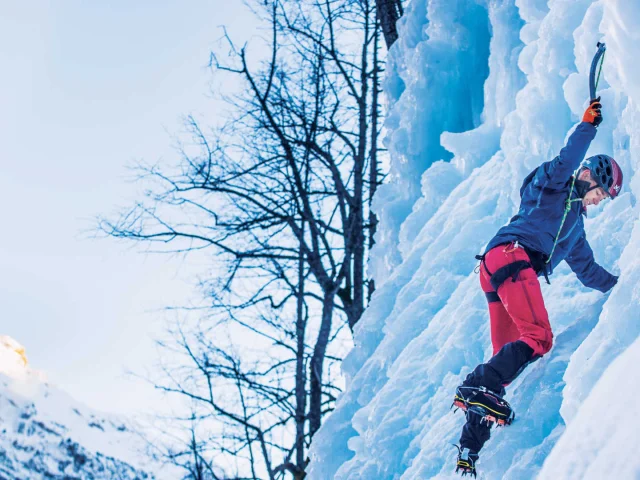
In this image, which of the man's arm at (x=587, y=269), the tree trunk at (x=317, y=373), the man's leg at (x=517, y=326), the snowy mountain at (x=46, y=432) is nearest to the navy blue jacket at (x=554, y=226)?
the man's arm at (x=587, y=269)

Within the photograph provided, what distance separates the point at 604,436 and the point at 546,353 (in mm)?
943

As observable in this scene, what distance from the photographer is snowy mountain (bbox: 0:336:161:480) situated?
4122 inches

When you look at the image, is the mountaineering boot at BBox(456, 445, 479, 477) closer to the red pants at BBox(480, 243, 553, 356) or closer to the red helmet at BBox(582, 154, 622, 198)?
the red pants at BBox(480, 243, 553, 356)

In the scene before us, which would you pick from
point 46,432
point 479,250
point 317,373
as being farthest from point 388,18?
point 46,432

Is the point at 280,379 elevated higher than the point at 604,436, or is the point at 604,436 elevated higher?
the point at 280,379

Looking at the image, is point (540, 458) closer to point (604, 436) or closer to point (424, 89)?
point (604, 436)

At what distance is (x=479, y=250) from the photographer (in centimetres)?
514

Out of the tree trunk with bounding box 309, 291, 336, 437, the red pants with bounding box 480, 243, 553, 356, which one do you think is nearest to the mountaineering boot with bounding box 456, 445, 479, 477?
the red pants with bounding box 480, 243, 553, 356

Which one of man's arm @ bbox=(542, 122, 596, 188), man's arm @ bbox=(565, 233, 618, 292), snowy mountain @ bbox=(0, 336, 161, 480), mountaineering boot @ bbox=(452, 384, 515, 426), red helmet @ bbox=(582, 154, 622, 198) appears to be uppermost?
snowy mountain @ bbox=(0, 336, 161, 480)

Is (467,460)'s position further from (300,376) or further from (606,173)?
(300,376)

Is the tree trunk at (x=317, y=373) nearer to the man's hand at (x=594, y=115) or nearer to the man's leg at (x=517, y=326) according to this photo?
the man's leg at (x=517, y=326)

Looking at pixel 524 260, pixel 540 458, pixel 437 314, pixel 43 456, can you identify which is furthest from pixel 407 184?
pixel 43 456

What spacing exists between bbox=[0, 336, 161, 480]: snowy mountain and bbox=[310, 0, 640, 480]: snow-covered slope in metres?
95.5

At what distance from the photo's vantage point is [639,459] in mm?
2111
